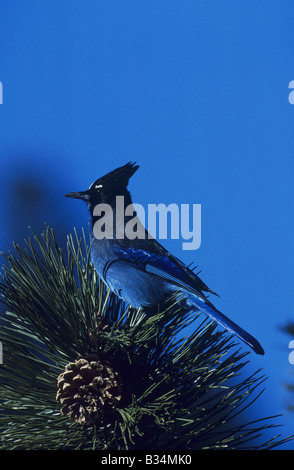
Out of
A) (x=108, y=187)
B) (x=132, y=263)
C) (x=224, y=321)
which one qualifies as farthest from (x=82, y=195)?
(x=224, y=321)

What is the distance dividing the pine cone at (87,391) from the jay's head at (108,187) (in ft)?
1.24

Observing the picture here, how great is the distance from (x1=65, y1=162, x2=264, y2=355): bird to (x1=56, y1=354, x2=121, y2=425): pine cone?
0.48 ft

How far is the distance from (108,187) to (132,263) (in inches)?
7.2

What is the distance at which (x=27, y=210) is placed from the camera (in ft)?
10.6

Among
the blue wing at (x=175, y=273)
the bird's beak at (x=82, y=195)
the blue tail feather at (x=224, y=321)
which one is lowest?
the blue tail feather at (x=224, y=321)

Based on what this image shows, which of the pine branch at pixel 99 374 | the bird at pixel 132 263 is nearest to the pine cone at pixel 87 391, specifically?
the pine branch at pixel 99 374

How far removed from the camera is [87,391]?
2.95 ft

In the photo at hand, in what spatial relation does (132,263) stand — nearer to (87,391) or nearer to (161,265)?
(161,265)

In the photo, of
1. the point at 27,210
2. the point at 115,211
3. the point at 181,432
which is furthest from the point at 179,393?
the point at 27,210

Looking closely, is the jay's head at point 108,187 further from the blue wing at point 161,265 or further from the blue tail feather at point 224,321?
the blue tail feather at point 224,321

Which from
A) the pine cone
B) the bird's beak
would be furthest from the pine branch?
the bird's beak

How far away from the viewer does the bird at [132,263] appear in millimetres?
1028

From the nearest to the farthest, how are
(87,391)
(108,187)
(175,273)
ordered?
1. (87,391)
2. (175,273)
3. (108,187)

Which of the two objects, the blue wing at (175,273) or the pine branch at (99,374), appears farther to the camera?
the blue wing at (175,273)
